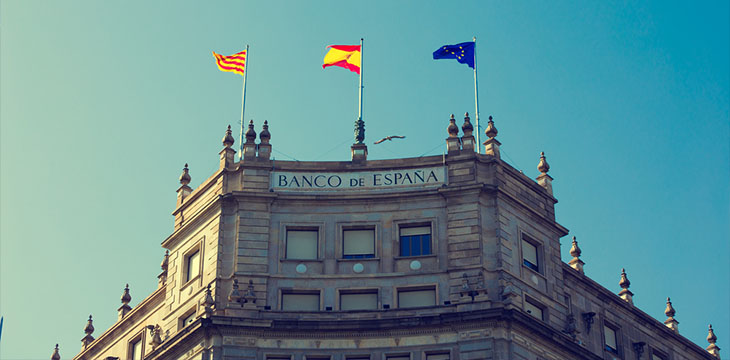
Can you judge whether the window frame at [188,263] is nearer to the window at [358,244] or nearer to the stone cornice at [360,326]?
the stone cornice at [360,326]

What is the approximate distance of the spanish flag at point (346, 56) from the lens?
87.7 m

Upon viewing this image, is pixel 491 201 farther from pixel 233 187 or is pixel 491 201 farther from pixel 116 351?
pixel 116 351

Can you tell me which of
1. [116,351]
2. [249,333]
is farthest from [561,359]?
[116,351]

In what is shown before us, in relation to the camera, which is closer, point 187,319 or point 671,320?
point 187,319

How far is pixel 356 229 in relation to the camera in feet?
264

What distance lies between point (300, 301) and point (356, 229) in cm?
501

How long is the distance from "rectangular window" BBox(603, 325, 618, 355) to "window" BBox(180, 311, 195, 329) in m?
24.0

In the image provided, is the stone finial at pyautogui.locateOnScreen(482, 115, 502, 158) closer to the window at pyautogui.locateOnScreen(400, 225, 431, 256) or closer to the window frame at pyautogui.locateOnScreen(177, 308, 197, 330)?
the window at pyautogui.locateOnScreen(400, 225, 431, 256)

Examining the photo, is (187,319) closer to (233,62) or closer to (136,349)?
(136,349)

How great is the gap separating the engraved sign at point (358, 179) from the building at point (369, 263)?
0.18ft

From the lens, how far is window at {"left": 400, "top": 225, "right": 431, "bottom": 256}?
7950cm

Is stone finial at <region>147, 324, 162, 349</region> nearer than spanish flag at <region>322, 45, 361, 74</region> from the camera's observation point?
Yes

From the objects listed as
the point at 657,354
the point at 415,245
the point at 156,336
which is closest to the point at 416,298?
the point at 415,245

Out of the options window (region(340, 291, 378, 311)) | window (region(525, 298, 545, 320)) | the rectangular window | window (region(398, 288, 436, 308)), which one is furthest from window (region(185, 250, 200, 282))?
the rectangular window
